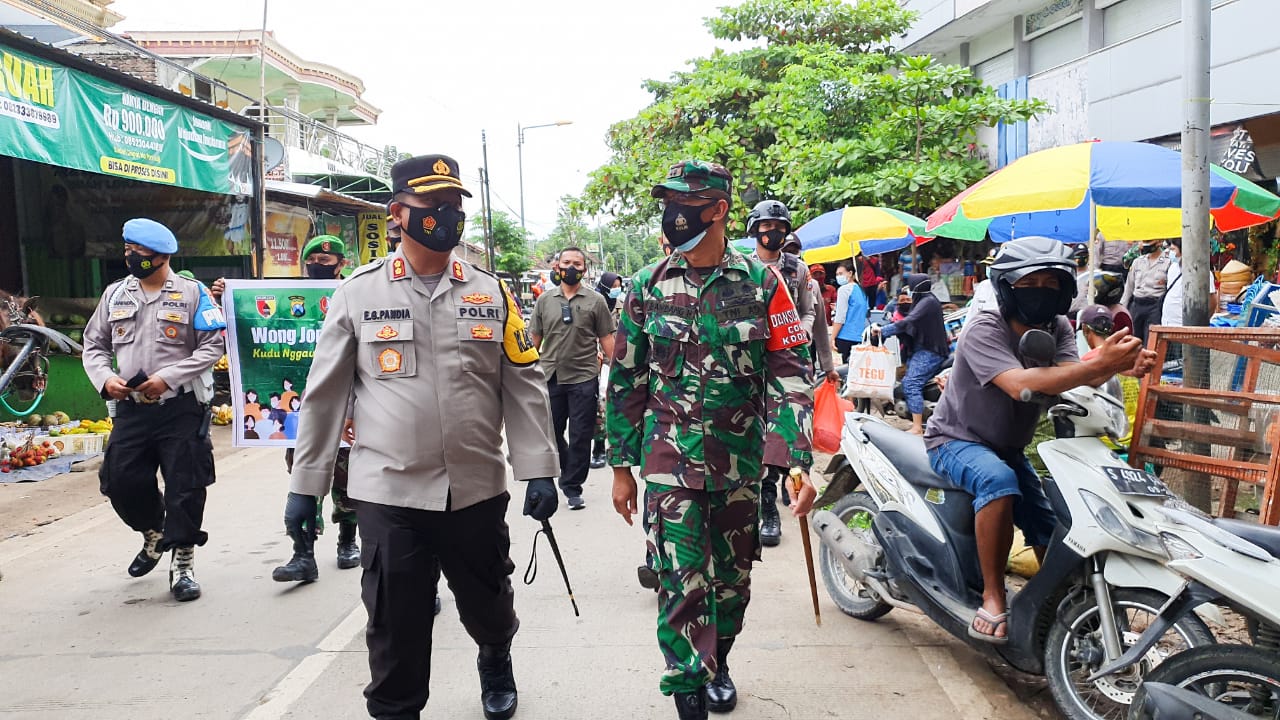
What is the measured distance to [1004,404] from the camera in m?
3.58

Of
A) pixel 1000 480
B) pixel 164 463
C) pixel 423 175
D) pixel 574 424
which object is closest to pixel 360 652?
pixel 164 463

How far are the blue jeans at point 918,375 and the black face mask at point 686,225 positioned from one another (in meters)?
5.84

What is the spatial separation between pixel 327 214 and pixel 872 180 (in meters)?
11.7

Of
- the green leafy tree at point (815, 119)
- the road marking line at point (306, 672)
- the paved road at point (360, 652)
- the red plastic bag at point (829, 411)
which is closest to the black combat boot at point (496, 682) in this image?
the paved road at point (360, 652)

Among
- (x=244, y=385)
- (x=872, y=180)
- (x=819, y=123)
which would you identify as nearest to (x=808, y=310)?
(x=244, y=385)

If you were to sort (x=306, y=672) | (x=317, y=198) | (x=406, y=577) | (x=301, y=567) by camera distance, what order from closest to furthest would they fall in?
(x=406, y=577), (x=306, y=672), (x=301, y=567), (x=317, y=198)

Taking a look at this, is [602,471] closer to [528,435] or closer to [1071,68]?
[528,435]

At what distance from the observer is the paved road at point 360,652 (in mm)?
3654

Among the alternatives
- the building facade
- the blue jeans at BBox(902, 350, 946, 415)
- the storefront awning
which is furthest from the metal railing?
the blue jeans at BBox(902, 350, 946, 415)

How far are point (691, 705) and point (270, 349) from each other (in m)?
3.47

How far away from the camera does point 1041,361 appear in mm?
3402

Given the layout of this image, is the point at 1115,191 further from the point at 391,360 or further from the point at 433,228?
the point at 391,360

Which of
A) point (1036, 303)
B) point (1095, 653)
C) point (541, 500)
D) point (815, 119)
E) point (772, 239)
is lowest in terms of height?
point (1095, 653)

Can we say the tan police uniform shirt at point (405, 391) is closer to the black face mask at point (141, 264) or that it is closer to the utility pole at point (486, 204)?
the black face mask at point (141, 264)
